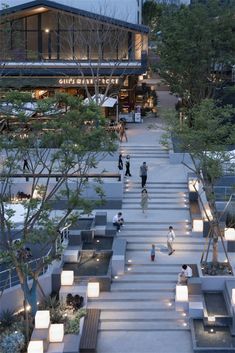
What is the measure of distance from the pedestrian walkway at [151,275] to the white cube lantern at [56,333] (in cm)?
117

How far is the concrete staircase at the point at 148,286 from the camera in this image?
20766 mm

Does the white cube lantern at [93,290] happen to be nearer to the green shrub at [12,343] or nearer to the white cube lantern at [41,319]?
the white cube lantern at [41,319]

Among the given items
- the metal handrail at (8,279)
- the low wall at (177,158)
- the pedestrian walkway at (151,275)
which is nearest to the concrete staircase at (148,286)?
the pedestrian walkway at (151,275)

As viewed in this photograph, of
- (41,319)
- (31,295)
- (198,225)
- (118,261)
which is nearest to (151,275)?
(118,261)

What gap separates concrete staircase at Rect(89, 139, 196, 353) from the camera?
2077 cm

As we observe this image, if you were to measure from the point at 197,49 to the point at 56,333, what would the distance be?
84.8 feet

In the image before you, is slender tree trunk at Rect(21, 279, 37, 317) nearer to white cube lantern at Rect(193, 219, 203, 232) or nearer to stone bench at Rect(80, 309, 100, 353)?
stone bench at Rect(80, 309, 100, 353)

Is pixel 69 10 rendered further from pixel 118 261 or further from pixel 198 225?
pixel 118 261

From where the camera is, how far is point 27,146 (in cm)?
2145

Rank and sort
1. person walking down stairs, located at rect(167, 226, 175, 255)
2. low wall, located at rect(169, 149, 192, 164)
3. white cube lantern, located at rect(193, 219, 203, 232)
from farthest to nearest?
low wall, located at rect(169, 149, 192, 164) < white cube lantern, located at rect(193, 219, 203, 232) < person walking down stairs, located at rect(167, 226, 175, 255)

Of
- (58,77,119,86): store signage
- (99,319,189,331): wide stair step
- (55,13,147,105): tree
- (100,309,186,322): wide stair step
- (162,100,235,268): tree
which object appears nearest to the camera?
(99,319,189,331): wide stair step

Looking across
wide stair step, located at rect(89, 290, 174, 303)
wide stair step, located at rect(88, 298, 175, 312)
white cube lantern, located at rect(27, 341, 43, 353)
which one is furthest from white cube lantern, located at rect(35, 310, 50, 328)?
wide stair step, located at rect(89, 290, 174, 303)

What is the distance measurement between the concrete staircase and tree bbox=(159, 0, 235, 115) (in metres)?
12.0

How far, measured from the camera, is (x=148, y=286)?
24.0m
